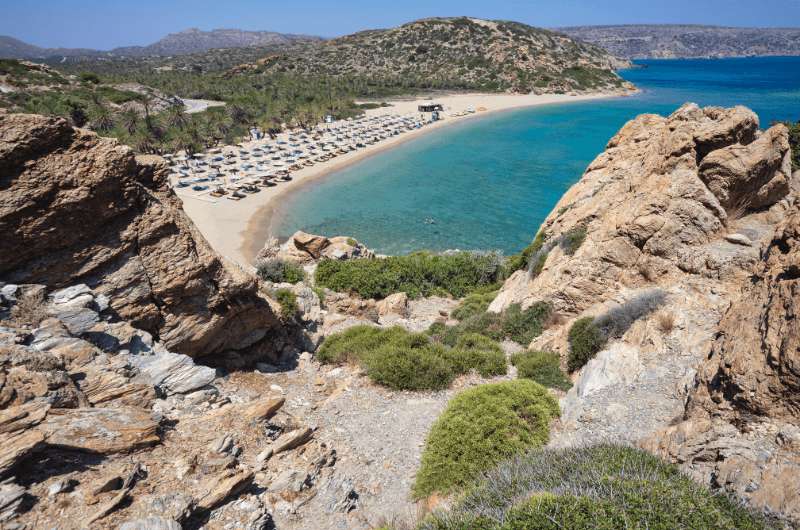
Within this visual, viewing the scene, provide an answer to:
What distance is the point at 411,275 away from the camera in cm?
2389

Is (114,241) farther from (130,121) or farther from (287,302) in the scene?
(130,121)

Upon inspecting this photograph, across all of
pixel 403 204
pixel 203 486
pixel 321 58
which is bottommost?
pixel 403 204

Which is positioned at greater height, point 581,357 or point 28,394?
point 28,394

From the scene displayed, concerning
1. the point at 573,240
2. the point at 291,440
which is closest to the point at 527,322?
the point at 573,240

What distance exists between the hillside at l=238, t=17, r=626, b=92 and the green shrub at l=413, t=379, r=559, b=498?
123m

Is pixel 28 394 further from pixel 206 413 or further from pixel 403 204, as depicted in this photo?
pixel 403 204

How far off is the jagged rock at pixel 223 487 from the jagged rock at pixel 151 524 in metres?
0.61

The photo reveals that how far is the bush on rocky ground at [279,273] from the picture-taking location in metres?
22.6

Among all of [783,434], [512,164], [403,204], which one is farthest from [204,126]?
[783,434]

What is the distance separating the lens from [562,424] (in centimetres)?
903

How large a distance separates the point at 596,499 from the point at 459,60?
152m

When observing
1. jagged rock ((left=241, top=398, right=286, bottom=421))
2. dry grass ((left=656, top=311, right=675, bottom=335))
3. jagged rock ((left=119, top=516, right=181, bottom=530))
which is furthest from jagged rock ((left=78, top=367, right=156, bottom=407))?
dry grass ((left=656, top=311, right=675, bottom=335))

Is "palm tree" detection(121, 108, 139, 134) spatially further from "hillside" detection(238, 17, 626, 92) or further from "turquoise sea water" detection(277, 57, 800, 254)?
"hillside" detection(238, 17, 626, 92)

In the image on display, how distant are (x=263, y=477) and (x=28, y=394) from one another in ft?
12.7
